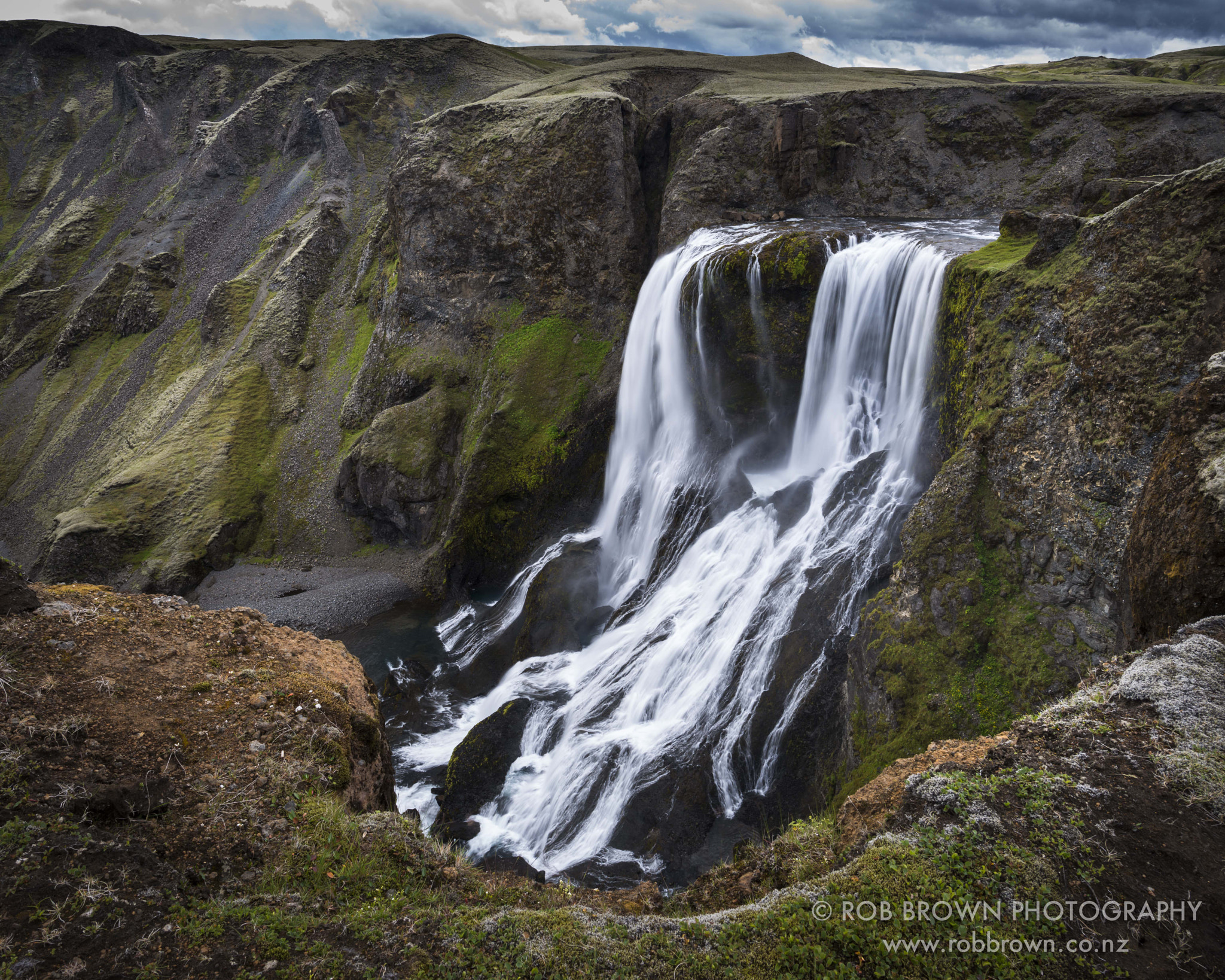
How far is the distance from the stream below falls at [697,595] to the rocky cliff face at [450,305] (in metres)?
3.89

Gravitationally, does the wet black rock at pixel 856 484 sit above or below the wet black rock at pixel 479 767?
above

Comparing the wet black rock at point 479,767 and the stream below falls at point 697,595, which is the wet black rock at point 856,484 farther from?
the wet black rock at point 479,767

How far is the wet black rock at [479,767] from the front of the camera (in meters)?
14.5

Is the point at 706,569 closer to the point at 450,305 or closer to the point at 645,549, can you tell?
the point at 645,549

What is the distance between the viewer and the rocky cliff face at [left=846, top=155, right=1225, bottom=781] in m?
8.33

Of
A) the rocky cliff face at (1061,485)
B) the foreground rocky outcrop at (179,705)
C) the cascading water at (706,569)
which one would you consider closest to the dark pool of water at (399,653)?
the cascading water at (706,569)

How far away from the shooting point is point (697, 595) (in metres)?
17.5

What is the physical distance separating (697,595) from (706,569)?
1001 millimetres

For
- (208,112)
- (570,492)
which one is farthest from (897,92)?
(208,112)

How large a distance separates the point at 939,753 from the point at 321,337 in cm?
4113

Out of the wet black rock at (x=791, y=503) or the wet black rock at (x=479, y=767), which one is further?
the wet black rock at (x=791, y=503)

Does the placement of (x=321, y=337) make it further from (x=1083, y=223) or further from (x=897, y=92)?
(x=1083, y=223)

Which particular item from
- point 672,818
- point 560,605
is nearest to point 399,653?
point 560,605

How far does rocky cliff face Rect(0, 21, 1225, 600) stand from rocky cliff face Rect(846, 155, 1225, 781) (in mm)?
6016
